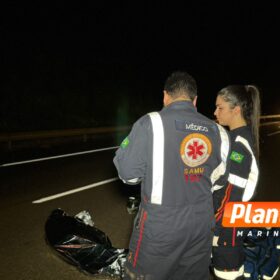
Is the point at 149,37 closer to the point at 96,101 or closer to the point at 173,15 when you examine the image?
the point at 173,15

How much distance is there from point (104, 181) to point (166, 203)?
18.8 ft

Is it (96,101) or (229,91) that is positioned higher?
(229,91)

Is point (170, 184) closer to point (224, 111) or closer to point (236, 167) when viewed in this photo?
point (236, 167)

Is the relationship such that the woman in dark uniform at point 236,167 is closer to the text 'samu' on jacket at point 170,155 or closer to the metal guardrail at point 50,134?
the text 'samu' on jacket at point 170,155

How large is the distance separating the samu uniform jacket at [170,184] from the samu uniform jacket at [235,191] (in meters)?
0.36

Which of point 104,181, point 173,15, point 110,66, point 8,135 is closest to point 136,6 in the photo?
point 173,15

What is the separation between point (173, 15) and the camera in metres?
43.9

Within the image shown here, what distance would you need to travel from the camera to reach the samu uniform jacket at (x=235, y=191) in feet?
8.89

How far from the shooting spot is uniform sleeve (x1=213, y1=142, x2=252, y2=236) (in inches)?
106

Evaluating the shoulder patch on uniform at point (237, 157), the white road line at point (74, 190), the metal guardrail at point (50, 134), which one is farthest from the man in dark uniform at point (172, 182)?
the metal guardrail at point (50, 134)

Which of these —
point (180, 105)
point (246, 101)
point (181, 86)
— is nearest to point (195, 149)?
point (180, 105)

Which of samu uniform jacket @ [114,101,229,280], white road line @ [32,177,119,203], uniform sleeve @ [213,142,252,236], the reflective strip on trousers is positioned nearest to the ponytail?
uniform sleeve @ [213,142,252,236]

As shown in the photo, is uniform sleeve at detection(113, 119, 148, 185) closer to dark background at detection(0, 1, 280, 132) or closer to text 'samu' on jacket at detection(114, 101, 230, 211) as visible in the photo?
text 'samu' on jacket at detection(114, 101, 230, 211)

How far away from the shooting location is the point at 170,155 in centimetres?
226
